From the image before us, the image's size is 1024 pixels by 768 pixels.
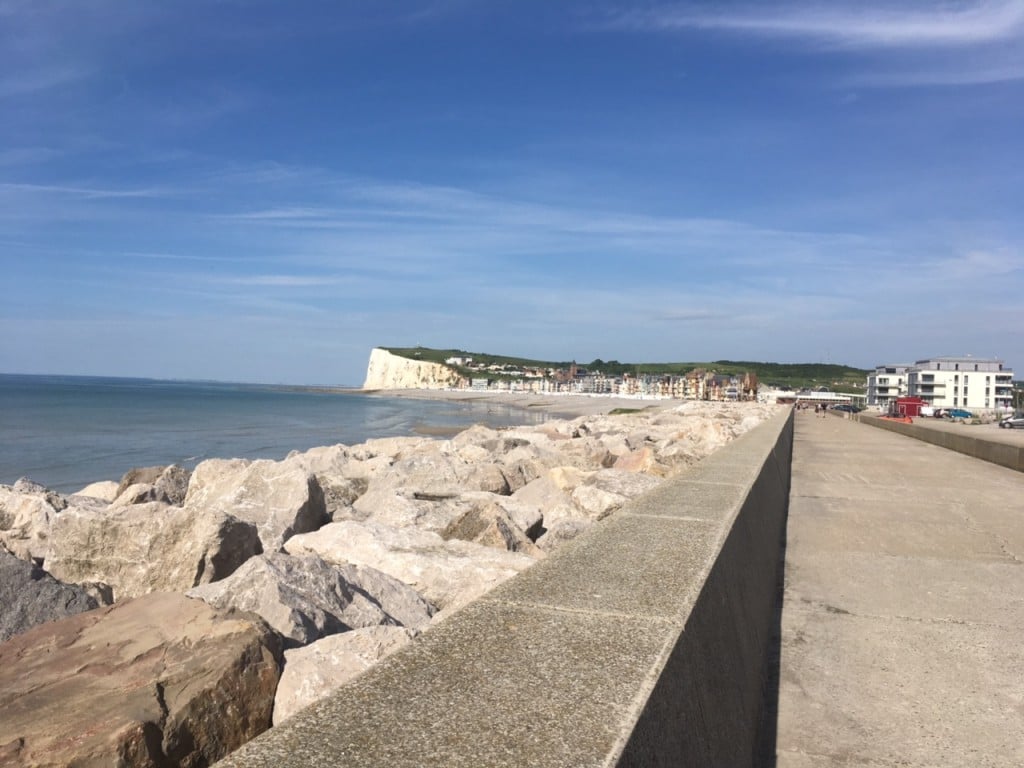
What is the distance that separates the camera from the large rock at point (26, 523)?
6.42 m

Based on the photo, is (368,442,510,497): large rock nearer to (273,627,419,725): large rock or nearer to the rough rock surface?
the rough rock surface

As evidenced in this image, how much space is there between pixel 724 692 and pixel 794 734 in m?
0.88

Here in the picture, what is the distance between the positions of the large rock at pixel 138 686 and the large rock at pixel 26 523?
10.7 ft

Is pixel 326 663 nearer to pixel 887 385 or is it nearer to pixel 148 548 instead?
pixel 148 548

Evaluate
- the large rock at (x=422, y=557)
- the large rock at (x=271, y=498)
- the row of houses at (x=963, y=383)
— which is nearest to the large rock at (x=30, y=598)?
the large rock at (x=422, y=557)

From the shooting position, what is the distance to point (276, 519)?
23.0 ft

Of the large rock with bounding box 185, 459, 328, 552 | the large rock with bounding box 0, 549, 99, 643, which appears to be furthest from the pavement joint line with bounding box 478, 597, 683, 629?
the large rock with bounding box 185, 459, 328, 552

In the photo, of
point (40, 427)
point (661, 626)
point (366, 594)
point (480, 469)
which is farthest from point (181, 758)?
point (40, 427)

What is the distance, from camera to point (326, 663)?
133 inches

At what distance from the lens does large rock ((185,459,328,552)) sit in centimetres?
700

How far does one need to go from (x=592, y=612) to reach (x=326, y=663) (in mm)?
1536

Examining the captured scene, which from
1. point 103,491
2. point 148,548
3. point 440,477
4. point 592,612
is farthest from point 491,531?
point 103,491

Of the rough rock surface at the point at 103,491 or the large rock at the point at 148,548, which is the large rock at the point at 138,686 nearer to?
the large rock at the point at 148,548

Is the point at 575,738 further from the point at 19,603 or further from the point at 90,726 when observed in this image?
the point at 19,603
